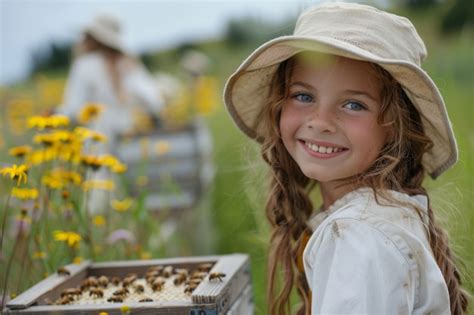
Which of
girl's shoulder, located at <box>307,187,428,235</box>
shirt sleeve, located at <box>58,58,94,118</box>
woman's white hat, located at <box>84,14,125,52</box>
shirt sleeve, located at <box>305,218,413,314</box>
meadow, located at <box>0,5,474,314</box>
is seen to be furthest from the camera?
woman's white hat, located at <box>84,14,125,52</box>

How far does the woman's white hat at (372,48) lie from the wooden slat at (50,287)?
0.74 m

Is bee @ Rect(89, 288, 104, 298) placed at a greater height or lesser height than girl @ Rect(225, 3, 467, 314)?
lesser

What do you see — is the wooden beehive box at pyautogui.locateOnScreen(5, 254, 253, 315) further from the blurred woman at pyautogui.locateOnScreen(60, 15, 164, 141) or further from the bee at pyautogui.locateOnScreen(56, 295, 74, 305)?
the blurred woman at pyautogui.locateOnScreen(60, 15, 164, 141)

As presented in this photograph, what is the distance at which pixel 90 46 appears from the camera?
578 cm

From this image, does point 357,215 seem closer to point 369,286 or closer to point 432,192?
point 369,286

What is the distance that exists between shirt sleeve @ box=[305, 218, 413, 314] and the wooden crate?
9.27 feet

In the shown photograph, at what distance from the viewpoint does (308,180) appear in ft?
7.50

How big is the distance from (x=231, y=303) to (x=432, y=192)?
0.77 meters

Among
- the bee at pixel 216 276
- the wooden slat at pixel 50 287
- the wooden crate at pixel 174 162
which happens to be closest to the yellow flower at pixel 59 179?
the wooden slat at pixel 50 287

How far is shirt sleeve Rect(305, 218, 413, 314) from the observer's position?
1.56 meters

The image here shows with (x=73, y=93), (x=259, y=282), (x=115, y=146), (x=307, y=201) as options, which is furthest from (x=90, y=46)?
(x=307, y=201)

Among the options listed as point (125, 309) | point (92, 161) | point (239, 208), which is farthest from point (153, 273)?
point (239, 208)

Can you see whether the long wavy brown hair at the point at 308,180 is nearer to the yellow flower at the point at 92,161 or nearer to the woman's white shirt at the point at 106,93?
the yellow flower at the point at 92,161

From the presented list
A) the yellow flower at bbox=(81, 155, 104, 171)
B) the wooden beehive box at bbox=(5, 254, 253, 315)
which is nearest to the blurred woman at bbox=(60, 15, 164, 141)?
the yellow flower at bbox=(81, 155, 104, 171)
